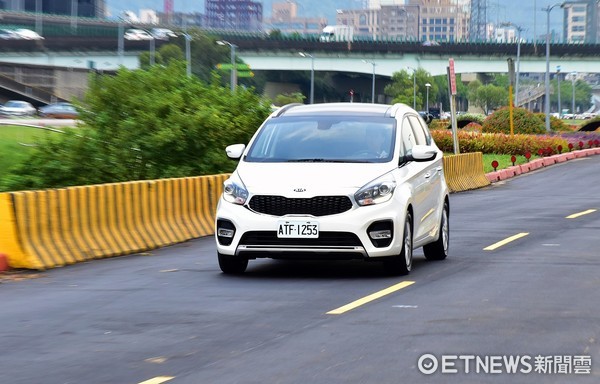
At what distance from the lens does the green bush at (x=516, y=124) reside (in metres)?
67.0

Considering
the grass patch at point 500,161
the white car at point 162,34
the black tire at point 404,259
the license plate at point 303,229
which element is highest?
the white car at point 162,34

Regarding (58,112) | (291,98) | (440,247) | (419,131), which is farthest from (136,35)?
(440,247)

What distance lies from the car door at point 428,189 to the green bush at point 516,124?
2016 inches

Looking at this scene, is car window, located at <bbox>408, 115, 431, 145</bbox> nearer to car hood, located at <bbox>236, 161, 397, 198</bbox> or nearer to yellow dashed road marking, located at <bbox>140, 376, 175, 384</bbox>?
car hood, located at <bbox>236, 161, 397, 198</bbox>

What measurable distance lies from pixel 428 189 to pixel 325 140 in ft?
4.75

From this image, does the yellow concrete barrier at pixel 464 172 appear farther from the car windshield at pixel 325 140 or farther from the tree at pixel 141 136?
the car windshield at pixel 325 140

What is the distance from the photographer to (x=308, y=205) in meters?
13.3

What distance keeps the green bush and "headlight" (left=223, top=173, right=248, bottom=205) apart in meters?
53.8

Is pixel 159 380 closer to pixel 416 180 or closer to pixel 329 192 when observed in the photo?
pixel 329 192

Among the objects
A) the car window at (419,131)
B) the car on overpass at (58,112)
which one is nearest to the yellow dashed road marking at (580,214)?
the car window at (419,131)

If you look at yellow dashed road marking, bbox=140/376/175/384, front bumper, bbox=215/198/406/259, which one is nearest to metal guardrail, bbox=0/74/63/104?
front bumper, bbox=215/198/406/259

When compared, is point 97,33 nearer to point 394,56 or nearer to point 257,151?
point 394,56

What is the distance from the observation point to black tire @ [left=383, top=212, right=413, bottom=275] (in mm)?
13742

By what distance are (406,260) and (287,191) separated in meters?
1.57
